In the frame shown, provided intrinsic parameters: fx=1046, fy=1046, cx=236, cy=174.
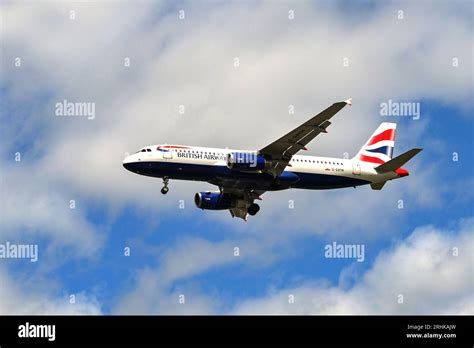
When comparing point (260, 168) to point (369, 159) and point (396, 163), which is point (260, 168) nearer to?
point (396, 163)

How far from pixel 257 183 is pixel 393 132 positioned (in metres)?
18.7

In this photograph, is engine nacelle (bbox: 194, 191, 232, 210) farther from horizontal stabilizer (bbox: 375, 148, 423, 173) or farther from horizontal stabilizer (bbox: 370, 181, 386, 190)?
horizontal stabilizer (bbox: 375, 148, 423, 173)

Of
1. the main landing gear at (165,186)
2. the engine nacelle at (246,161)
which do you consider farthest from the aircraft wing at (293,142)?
the main landing gear at (165,186)

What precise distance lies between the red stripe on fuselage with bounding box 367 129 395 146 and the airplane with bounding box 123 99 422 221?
3.41 m

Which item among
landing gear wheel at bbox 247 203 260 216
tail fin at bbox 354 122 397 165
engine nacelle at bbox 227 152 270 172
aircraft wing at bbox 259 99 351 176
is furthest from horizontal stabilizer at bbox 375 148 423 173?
engine nacelle at bbox 227 152 270 172

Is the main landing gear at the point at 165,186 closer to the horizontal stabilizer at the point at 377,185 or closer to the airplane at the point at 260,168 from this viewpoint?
the airplane at the point at 260,168

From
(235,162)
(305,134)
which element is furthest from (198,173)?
(305,134)

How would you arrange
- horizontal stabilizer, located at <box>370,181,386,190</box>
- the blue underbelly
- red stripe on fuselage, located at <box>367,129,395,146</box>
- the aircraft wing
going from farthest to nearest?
red stripe on fuselage, located at <box>367,129,395,146</box> < horizontal stabilizer, located at <box>370,181,386,190</box> < the blue underbelly < the aircraft wing

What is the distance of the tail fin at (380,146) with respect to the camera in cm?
9638

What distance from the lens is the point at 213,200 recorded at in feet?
312

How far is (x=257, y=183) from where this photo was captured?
290 feet

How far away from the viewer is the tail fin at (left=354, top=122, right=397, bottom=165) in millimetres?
96375

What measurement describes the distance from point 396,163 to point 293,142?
10385mm
